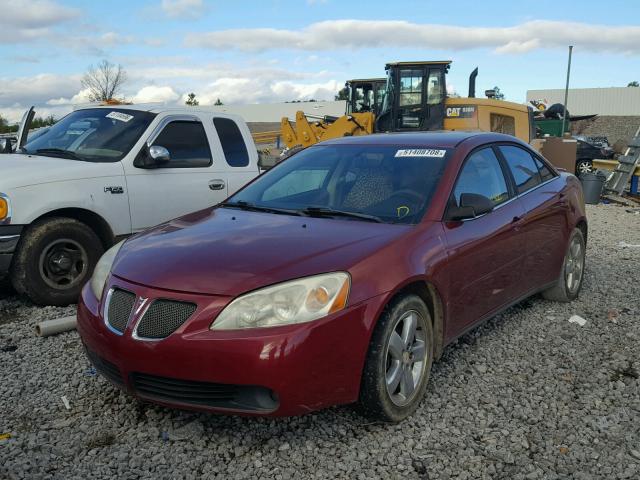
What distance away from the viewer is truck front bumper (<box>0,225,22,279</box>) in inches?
205

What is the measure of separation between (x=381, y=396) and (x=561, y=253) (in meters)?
2.99

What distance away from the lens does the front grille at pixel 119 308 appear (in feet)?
10.4

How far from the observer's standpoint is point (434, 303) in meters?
3.69

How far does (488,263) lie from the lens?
13.8ft

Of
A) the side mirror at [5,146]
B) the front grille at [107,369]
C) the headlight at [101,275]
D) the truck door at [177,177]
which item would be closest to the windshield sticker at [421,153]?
the headlight at [101,275]

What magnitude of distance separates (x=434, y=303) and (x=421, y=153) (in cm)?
116

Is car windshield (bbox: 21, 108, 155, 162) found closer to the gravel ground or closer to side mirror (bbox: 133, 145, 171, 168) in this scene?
side mirror (bbox: 133, 145, 171, 168)

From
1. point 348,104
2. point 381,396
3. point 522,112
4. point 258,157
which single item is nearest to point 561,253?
point 381,396

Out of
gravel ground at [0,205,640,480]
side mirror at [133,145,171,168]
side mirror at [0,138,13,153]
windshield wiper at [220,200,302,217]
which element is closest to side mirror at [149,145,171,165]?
side mirror at [133,145,171,168]

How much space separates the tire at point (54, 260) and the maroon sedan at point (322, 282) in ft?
5.87

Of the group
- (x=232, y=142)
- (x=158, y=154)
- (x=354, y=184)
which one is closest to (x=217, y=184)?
(x=232, y=142)

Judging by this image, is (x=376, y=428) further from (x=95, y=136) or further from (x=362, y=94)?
(x=362, y=94)

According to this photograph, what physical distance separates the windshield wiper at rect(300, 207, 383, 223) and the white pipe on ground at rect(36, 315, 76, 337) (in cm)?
218

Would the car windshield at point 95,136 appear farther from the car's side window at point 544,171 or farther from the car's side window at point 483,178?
the car's side window at point 544,171
